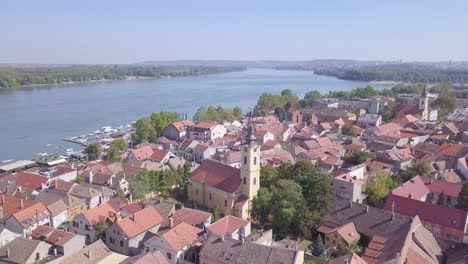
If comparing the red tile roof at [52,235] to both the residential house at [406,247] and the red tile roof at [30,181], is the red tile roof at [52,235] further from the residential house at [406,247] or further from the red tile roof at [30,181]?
the residential house at [406,247]

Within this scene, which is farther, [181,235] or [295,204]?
[295,204]

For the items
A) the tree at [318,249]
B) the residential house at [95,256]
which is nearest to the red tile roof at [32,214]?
the residential house at [95,256]

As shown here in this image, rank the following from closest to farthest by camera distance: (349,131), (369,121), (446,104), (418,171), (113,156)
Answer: (418,171) → (113,156) → (349,131) → (369,121) → (446,104)

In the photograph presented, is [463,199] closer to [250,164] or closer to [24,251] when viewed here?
[250,164]

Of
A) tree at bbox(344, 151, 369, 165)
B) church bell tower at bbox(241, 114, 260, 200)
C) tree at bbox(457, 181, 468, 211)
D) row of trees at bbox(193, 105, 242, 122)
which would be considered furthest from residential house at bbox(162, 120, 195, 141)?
tree at bbox(457, 181, 468, 211)

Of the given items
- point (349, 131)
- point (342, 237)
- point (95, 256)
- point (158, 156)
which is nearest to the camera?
point (95, 256)

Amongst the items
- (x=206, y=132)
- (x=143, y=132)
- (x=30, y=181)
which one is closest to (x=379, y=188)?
(x=30, y=181)
